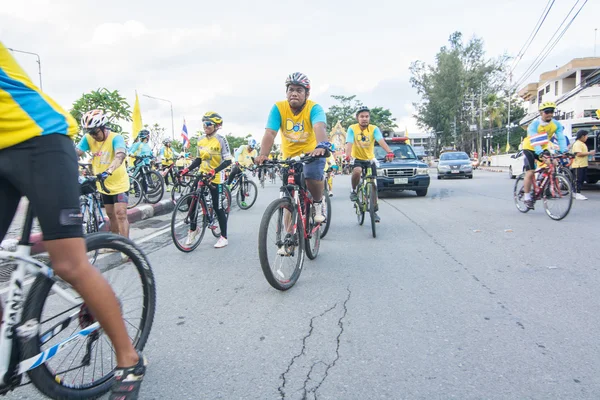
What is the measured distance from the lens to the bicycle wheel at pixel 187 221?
5.70 meters

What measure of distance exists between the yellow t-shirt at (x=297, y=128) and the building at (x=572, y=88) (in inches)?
→ 1292

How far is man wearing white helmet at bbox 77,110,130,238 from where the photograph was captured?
5098 mm

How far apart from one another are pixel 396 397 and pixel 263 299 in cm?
177

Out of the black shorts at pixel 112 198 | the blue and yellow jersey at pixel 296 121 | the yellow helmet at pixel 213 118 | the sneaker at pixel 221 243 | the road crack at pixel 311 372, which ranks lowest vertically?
the road crack at pixel 311 372

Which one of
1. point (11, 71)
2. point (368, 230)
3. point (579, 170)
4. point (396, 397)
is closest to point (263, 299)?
point (396, 397)

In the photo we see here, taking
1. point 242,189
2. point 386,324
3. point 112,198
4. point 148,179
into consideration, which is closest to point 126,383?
point 386,324

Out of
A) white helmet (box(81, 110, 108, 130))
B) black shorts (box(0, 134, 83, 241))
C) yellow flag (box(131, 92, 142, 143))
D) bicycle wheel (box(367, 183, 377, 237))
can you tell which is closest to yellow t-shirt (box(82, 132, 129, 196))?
white helmet (box(81, 110, 108, 130))

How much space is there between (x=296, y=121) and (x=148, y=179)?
7928 mm

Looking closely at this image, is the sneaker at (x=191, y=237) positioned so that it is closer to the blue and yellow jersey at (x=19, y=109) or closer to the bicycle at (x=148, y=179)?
the blue and yellow jersey at (x=19, y=109)

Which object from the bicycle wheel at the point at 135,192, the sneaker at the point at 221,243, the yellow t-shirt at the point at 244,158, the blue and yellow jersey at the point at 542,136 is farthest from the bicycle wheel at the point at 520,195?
the yellow t-shirt at the point at 244,158

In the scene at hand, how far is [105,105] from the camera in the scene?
1083cm

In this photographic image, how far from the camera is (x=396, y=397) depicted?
215 cm

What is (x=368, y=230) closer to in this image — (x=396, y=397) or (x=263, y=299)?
(x=263, y=299)

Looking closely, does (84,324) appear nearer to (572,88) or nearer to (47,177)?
(47,177)
